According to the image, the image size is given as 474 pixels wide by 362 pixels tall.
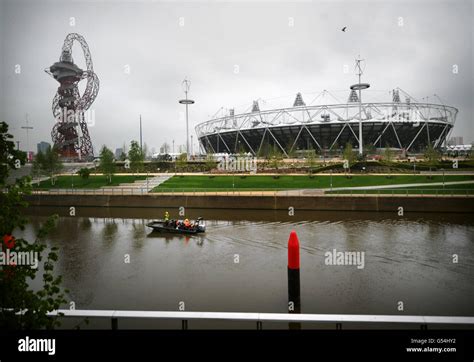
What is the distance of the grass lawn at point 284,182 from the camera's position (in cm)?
3002

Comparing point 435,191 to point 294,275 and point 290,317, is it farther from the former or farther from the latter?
point 290,317

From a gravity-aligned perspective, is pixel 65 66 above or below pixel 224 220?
above

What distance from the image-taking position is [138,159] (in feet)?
133

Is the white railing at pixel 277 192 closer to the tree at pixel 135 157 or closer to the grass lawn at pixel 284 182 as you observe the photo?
the grass lawn at pixel 284 182

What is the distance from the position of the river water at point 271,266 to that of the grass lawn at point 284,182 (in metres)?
8.03

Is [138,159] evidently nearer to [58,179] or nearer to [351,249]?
[58,179]

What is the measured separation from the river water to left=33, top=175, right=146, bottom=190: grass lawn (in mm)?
12510

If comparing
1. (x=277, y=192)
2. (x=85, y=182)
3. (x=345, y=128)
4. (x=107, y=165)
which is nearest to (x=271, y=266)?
(x=277, y=192)

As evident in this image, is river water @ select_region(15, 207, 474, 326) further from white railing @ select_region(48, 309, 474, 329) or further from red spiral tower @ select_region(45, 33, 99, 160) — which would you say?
red spiral tower @ select_region(45, 33, 99, 160)

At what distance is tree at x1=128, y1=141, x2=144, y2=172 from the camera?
40.4m

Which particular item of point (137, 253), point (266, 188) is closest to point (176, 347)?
point (137, 253)

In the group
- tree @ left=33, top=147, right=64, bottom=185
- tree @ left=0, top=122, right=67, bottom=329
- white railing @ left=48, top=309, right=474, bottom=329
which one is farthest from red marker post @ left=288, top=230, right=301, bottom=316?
tree @ left=33, top=147, right=64, bottom=185

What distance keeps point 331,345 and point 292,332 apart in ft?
1.36

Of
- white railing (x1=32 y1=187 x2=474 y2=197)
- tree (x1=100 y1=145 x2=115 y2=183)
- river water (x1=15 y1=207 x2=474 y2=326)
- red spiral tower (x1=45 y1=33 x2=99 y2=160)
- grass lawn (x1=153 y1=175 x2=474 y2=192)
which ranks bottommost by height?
river water (x1=15 y1=207 x2=474 y2=326)
